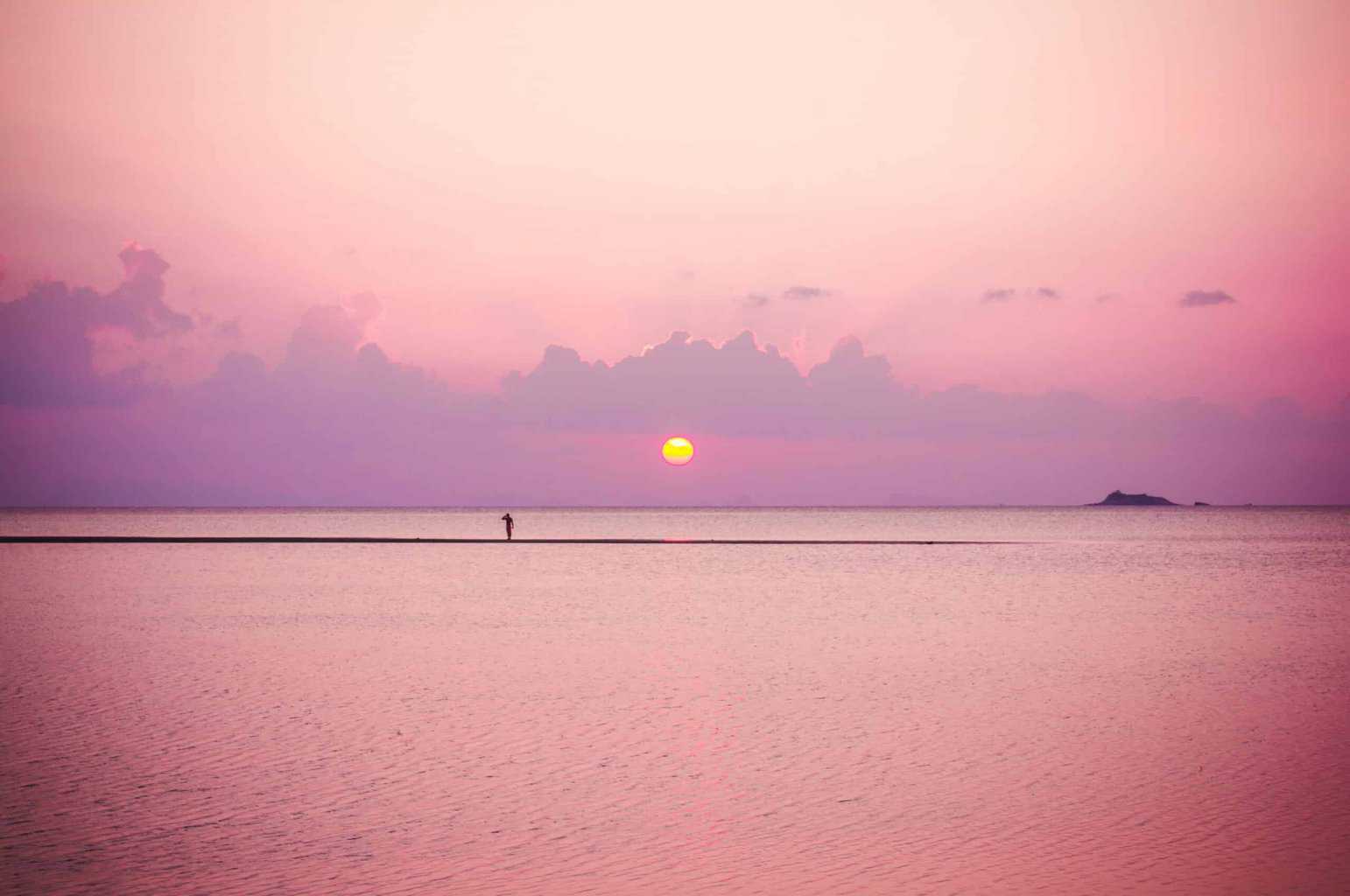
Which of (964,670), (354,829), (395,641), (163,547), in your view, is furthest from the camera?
(163,547)

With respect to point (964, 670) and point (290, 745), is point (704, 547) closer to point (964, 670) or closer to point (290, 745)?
point (964, 670)

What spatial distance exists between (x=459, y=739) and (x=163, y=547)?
84628mm

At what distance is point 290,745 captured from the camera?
1892 cm

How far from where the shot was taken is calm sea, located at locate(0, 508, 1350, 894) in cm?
1281

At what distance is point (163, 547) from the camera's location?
314ft

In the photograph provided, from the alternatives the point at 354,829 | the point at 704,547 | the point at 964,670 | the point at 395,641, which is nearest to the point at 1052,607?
the point at 964,670

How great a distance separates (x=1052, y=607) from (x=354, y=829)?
116 ft

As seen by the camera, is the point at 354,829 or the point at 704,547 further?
the point at 704,547

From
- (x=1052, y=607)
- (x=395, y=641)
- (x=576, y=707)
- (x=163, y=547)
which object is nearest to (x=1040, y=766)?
(x=576, y=707)

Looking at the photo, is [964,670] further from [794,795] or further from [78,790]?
[78,790]

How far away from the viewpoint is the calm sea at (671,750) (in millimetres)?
12812

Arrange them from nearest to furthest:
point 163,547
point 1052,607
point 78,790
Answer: point 78,790 < point 1052,607 < point 163,547

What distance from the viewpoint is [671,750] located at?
1864 centimetres

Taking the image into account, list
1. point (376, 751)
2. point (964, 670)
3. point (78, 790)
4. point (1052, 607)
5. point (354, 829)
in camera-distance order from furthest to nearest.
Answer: point (1052, 607), point (964, 670), point (376, 751), point (78, 790), point (354, 829)
